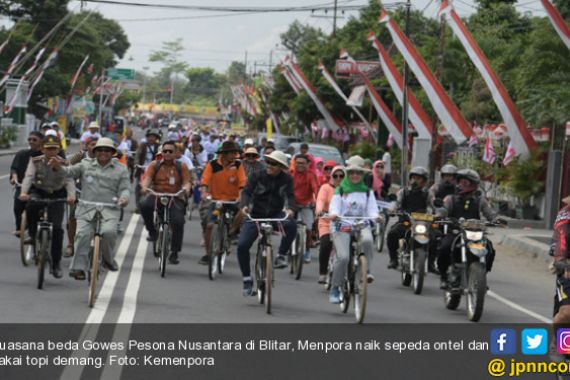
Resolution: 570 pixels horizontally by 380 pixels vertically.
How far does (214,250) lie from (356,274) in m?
3.47

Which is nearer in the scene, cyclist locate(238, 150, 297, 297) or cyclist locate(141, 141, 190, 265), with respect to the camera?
cyclist locate(238, 150, 297, 297)

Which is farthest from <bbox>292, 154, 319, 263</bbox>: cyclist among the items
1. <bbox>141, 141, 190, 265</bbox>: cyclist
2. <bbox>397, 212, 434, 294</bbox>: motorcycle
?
<bbox>141, 141, 190, 265</bbox>: cyclist

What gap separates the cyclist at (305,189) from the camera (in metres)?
18.4

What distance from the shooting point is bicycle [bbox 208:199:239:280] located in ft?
52.6

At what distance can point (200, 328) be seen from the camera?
11469 millimetres

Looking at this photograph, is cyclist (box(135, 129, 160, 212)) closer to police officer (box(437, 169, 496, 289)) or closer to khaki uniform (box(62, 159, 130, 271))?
khaki uniform (box(62, 159, 130, 271))

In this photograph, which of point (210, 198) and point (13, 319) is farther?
point (210, 198)

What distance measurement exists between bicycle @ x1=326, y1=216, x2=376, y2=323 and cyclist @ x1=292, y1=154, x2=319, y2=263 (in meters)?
4.78

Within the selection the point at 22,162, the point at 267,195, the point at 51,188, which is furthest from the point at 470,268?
the point at 22,162

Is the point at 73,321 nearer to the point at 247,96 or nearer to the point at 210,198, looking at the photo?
the point at 210,198

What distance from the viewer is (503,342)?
11836mm

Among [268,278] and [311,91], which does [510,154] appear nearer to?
[268,278]

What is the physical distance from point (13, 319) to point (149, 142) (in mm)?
10144

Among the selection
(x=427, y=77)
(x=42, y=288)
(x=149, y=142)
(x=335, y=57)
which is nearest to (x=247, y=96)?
(x=335, y=57)
